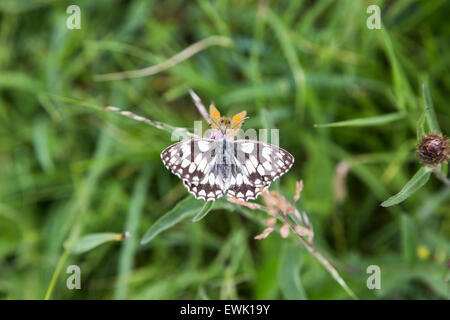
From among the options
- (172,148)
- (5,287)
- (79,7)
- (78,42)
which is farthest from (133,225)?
(79,7)

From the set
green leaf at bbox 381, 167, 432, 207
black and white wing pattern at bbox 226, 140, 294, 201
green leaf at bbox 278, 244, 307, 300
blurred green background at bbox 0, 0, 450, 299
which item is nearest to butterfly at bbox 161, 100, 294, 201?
black and white wing pattern at bbox 226, 140, 294, 201

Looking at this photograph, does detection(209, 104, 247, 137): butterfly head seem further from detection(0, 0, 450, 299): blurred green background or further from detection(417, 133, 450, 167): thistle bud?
detection(0, 0, 450, 299): blurred green background

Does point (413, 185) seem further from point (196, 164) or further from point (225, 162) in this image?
point (196, 164)

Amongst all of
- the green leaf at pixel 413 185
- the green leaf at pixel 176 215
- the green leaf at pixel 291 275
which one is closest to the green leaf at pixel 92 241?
the green leaf at pixel 176 215

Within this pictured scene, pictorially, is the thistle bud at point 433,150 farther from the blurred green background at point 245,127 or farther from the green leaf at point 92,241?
the green leaf at point 92,241

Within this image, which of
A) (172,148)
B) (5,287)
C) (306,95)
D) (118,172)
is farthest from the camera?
(118,172)
